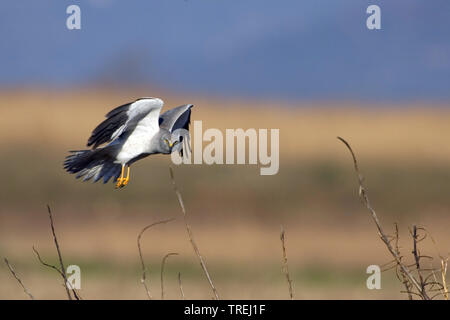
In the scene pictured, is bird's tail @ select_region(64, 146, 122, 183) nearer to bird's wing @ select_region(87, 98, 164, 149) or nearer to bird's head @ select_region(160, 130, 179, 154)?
bird's wing @ select_region(87, 98, 164, 149)

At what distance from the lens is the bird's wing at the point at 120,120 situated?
6.56 metres

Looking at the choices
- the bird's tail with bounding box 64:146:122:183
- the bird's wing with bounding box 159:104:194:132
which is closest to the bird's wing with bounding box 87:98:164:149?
the bird's tail with bounding box 64:146:122:183

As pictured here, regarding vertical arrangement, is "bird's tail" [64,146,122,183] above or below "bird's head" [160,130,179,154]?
below

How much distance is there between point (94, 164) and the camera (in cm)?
698

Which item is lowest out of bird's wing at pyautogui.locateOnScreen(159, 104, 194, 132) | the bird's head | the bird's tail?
the bird's tail

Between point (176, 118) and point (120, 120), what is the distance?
66cm

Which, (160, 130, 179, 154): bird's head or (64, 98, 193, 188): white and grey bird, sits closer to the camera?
(160, 130, 179, 154): bird's head

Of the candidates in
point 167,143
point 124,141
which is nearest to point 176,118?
point 124,141

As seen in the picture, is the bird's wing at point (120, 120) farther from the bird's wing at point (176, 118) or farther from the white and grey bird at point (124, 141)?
the bird's wing at point (176, 118)

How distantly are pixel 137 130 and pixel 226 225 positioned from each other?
12.9 m

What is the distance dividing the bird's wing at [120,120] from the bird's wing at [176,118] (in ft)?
1.31

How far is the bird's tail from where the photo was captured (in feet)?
22.3
